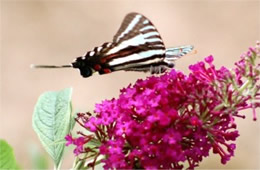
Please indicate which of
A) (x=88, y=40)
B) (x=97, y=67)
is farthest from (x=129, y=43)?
(x=88, y=40)

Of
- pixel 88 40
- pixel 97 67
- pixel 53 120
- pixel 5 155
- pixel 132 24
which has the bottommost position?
pixel 5 155

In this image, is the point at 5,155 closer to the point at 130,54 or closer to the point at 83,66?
the point at 83,66

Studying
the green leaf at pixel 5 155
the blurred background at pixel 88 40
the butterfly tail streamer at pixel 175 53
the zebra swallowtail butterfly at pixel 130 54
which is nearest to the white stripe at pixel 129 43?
the zebra swallowtail butterfly at pixel 130 54

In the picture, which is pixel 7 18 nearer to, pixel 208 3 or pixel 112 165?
pixel 208 3

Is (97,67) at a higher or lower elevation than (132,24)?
lower

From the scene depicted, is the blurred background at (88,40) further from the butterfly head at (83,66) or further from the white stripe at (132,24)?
the white stripe at (132,24)

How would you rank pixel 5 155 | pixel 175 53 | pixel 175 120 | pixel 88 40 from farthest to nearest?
1. pixel 88 40
2. pixel 175 53
3. pixel 5 155
4. pixel 175 120

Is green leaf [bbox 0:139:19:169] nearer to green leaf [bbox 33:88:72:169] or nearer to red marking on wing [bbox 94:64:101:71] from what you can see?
green leaf [bbox 33:88:72:169]
